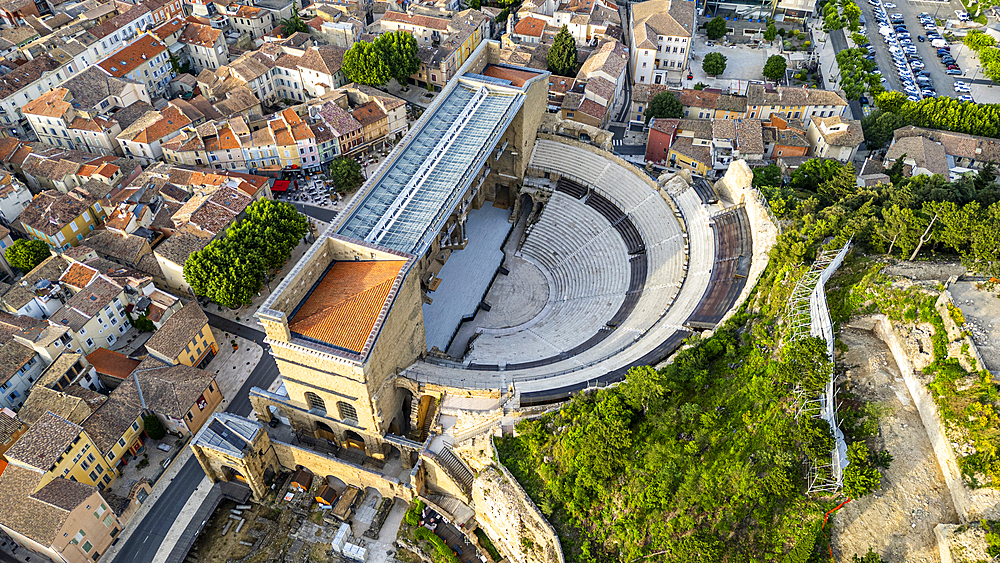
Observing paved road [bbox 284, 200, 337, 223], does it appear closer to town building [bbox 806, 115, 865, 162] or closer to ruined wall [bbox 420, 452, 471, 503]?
ruined wall [bbox 420, 452, 471, 503]

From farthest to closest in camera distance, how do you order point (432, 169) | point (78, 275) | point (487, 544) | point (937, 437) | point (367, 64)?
1. point (367, 64)
2. point (78, 275)
3. point (432, 169)
4. point (487, 544)
5. point (937, 437)

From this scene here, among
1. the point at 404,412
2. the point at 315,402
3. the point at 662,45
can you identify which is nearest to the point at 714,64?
the point at 662,45

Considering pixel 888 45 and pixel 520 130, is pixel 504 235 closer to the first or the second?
pixel 520 130

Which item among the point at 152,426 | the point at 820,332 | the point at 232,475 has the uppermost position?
the point at 820,332

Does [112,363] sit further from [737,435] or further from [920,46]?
[920,46]

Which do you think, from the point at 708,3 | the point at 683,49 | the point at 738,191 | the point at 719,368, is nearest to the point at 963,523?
the point at 719,368

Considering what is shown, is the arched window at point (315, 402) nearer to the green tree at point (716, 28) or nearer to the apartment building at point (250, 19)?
the apartment building at point (250, 19)

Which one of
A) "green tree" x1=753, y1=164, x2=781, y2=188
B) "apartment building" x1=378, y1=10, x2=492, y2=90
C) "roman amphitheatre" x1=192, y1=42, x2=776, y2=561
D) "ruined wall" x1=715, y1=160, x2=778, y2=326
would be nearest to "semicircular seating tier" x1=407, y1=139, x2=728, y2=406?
"roman amphitheatre" x1=192, y1=42, x2=776, y2=561

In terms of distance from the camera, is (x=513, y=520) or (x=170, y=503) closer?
(x=513, y=520)
